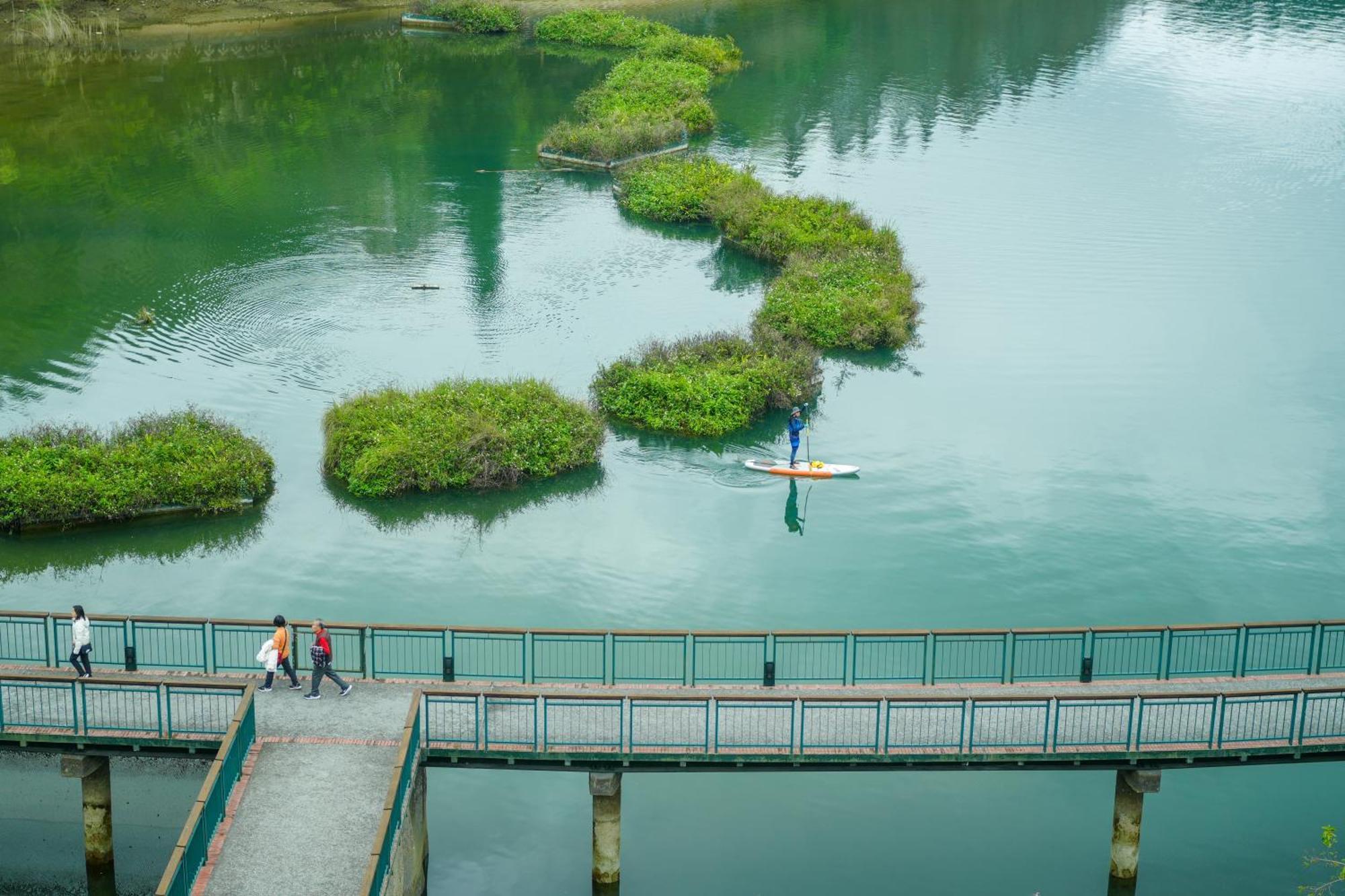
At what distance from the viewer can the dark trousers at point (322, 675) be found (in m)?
28.2

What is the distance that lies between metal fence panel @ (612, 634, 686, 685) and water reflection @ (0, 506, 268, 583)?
12247mm

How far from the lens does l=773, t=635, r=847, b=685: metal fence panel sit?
31.5m

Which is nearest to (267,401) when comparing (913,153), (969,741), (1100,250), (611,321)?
(611,321)

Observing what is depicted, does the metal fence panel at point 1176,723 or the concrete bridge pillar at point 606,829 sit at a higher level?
the metal fence panel at point 1176,723

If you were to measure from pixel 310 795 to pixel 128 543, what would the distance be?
19.0 meters

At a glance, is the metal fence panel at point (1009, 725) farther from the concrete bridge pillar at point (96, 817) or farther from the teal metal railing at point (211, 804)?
the concrete bridge pillar at point (96, 817)

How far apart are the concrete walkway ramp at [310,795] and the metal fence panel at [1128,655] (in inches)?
503

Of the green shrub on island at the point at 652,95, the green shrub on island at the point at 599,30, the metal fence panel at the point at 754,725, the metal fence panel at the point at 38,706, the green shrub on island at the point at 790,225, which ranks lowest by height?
the metal fence panel at the point at 754,725

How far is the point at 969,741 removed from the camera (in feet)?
91.4

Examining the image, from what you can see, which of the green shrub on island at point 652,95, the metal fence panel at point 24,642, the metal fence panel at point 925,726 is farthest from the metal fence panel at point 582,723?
the green shrub on island at point 652,95

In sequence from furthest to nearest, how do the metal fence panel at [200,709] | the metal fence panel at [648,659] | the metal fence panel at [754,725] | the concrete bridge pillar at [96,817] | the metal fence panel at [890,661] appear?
the metal fence panel at [890,661]
the metal fence panel at [648,659]
the concrete bridge pillar at [96,817]
the metal fence panel at [754,725]
the metal fence panel at [200,709]

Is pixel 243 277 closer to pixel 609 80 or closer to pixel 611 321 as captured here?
pixel 611 321

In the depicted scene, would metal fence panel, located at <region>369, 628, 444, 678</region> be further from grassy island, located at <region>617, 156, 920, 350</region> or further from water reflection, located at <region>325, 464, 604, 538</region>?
grassy island, located at <region>617, 156, 920, 350</region>

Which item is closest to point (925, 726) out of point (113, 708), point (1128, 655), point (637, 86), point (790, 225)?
point (1128, 655)
